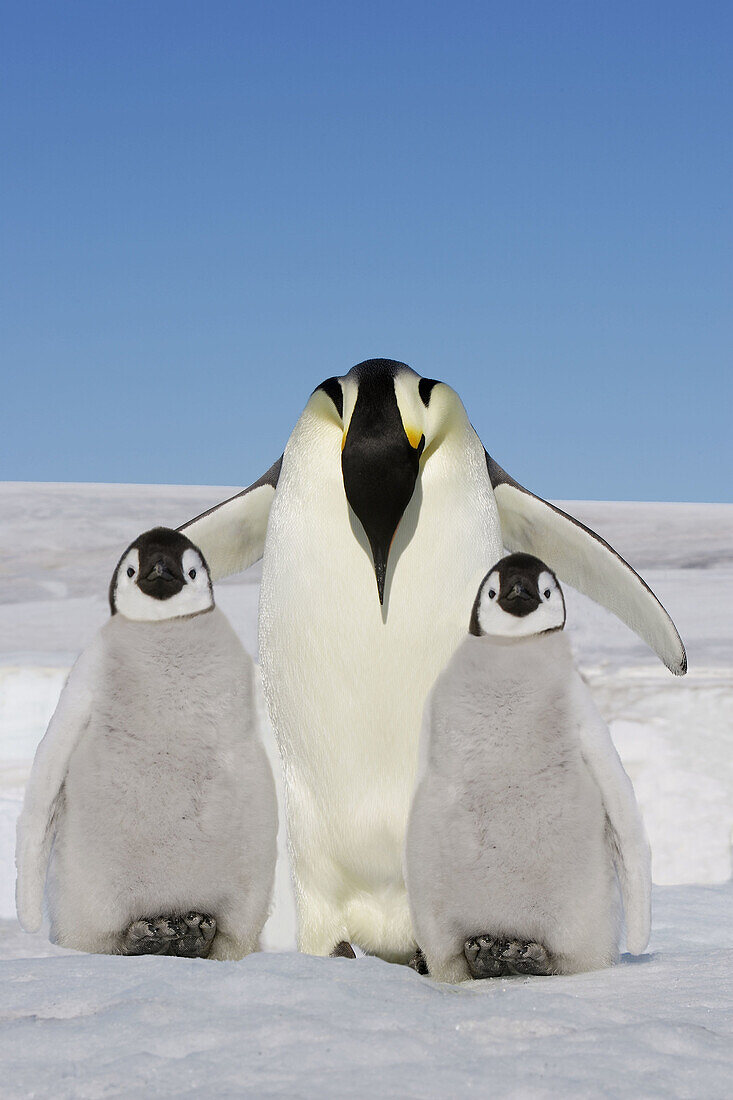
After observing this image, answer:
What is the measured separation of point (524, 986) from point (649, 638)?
1.60m

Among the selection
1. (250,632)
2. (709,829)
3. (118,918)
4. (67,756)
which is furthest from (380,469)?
(250,632)

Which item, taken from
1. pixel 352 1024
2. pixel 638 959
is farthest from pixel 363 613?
pixel 352 1024

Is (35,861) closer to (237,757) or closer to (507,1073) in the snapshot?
(237,757)

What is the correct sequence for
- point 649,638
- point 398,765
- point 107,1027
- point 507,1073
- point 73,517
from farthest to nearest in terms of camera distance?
point 73,517, point 649,638, point 398,765, point 107,1027, point 507,1073

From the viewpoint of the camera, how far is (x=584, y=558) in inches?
128

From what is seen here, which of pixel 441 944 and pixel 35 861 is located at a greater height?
pixel 35 861

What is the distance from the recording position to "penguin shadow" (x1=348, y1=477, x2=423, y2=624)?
8.36ft

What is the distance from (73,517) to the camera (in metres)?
10.4

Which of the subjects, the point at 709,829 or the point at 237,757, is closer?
the point at 237,757

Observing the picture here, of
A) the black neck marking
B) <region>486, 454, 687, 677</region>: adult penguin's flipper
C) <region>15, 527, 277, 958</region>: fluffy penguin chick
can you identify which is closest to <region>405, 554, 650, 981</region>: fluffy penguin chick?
<region>15, 527, 277, 958</region>: fluffy penguin chick

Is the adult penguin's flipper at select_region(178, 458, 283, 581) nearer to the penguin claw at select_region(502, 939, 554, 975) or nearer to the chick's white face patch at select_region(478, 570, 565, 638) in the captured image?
the chick's white face patch at select_region(478, 570, 565, 638)

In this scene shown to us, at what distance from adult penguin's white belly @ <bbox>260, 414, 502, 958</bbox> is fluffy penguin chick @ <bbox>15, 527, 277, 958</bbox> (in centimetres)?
38

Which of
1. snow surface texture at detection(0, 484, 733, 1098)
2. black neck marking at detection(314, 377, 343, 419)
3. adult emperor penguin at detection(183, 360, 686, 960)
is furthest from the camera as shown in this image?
black neck marking at detection(314, 377, 343, 419)

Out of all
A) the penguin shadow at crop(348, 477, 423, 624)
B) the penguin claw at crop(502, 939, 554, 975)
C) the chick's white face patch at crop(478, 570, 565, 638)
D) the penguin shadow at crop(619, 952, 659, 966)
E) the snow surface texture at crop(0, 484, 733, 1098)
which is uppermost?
the penguin shadow at crop(348, 477, 423, 624)
